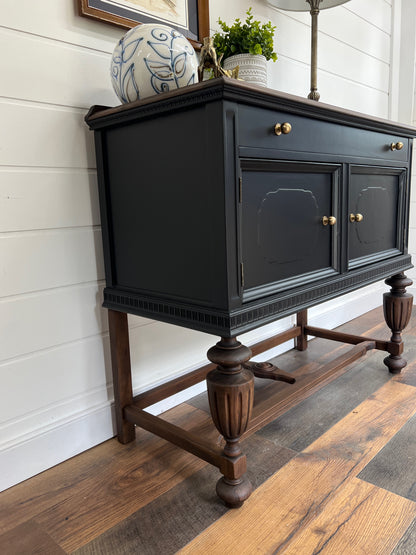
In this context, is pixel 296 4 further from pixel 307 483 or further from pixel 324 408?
pixel 307 483

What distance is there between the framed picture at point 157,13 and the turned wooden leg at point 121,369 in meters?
0.78

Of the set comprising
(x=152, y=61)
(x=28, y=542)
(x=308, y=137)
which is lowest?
(x=28, y=542)

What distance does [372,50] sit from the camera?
231cm

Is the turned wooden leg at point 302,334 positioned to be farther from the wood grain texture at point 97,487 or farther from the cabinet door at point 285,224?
the wood grain texture at point 97,487

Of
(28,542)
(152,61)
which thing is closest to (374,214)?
(152,61)

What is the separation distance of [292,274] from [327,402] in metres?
0.60

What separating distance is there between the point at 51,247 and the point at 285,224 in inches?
23.1

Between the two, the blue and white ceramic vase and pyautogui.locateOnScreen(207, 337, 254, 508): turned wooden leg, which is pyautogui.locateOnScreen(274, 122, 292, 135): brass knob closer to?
the blue and white ceramic vase

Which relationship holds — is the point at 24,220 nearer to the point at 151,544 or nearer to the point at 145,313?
the point at 145,313

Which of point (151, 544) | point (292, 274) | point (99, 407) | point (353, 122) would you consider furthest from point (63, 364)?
point (353, 122)

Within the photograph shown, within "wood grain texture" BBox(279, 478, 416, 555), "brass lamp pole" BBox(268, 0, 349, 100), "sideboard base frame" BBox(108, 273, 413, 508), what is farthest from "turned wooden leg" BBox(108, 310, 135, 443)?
"brass lamp pole" BBox(268, 0, 349, 100)

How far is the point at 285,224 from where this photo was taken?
1011 millimetres

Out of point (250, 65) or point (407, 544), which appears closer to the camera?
point (407, 544)

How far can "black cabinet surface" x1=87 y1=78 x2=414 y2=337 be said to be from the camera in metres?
0.85
